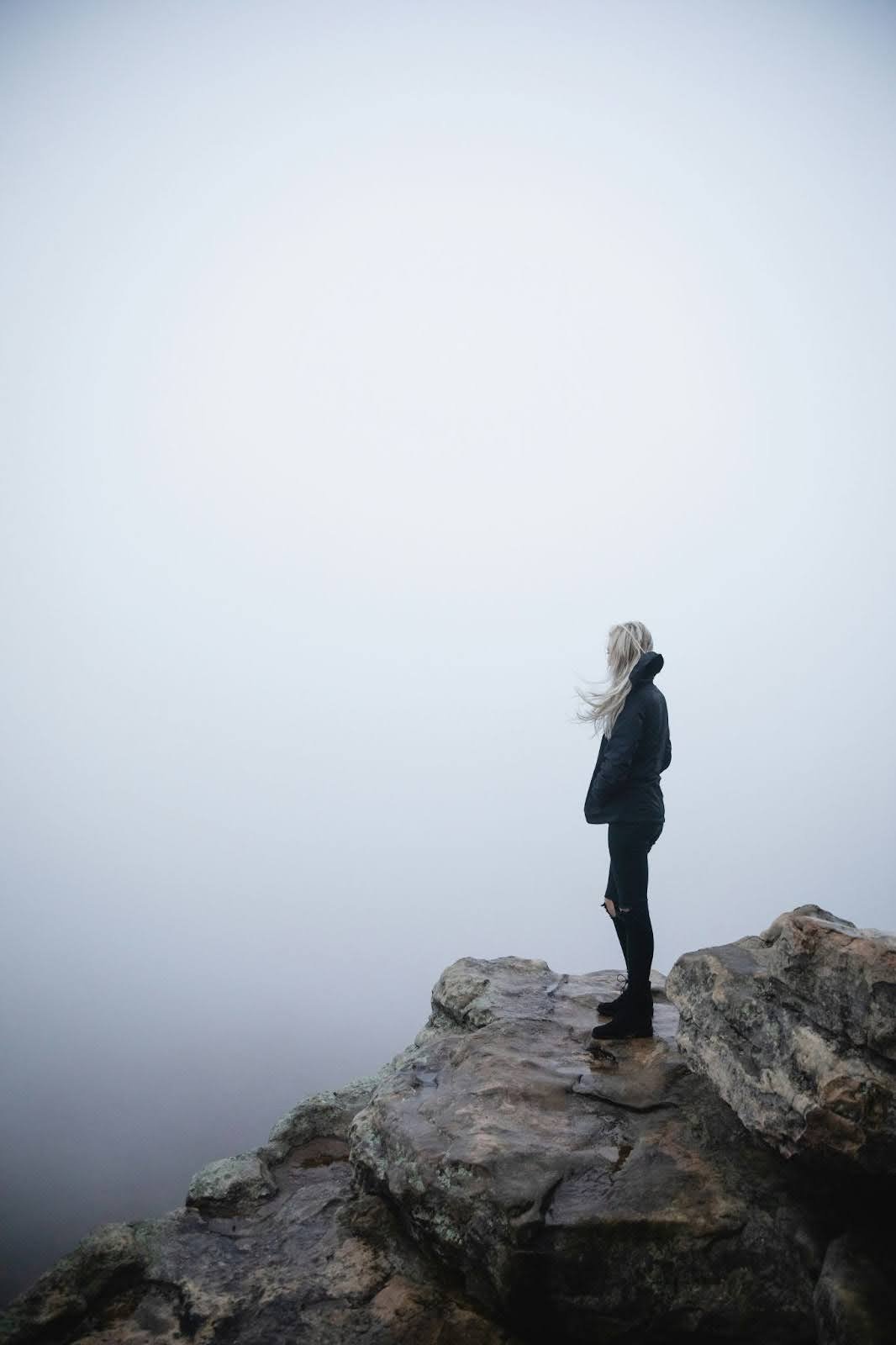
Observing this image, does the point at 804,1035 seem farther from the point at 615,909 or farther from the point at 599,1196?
the point at 615,909

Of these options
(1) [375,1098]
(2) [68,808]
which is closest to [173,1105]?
(1) [375,1098]

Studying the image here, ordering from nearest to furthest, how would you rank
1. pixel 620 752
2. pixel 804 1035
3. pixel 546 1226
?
pixel 546 1226, pixel 804 1035, pixel 620 752

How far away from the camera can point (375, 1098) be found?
6867mm

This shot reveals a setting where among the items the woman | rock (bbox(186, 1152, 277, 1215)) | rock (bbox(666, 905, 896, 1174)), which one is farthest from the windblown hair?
rock (bbox(186, 1152, 277, 1215))

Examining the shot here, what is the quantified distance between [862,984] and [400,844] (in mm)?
165584

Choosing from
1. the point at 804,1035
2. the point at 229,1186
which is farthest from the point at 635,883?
the point at 229,1186

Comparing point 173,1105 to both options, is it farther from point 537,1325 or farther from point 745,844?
point 745,844

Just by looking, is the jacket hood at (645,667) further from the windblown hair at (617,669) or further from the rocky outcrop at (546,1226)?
the rocky outcrop at (546,1226)

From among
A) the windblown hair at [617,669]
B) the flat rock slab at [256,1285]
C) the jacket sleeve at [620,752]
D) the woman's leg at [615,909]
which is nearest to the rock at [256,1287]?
the flat rock slab at [256,1285]

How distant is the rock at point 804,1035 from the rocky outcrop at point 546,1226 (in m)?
0.03

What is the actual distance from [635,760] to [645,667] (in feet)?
3.46

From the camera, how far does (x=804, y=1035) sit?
204 inches

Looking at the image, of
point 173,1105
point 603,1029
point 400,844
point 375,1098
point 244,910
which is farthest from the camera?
point 400,844

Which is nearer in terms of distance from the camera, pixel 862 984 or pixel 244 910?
pixel 862 984
